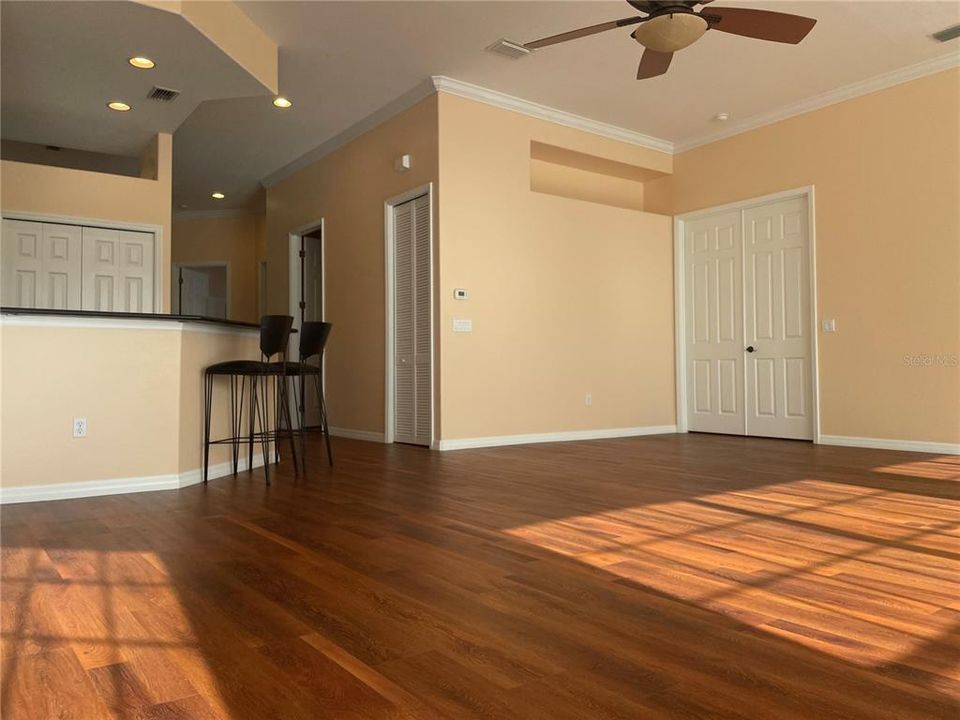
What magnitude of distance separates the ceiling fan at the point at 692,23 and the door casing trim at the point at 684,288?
3.33 metres

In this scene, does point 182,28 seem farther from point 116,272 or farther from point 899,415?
point 899,415

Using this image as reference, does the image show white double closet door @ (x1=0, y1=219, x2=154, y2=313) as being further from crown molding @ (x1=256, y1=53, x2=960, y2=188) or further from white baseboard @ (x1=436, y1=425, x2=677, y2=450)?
white baseboard @ (x1=436, y1=425, x2=677, y2=450)

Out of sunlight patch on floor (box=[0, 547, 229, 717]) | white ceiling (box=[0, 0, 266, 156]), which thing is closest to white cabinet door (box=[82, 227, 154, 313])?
white ceiling (box=[0, 0, 266, 156])

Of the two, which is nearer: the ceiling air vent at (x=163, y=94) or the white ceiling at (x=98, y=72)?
the white ceiling at (x=98, y=72)

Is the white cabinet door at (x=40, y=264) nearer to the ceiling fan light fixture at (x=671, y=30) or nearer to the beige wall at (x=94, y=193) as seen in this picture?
the beige wall at (x=94, y=193)

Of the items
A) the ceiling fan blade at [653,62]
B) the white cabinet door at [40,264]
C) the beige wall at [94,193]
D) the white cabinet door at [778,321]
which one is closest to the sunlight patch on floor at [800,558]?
the ceiling fan blade at [653,62]

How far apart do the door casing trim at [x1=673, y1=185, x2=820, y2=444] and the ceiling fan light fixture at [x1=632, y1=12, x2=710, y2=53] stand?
12.6 ft

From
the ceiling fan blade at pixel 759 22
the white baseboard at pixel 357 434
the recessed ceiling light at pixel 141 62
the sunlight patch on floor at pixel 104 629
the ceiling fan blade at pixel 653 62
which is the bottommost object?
the sunlight patch on floor at pixel 104 629

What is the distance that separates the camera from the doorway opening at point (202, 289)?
35.7ft

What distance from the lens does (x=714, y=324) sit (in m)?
7.47

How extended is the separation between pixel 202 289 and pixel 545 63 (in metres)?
7.62

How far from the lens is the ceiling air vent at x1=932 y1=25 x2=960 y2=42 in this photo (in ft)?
16.9

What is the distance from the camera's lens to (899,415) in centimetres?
585

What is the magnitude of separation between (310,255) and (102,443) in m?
5.09
